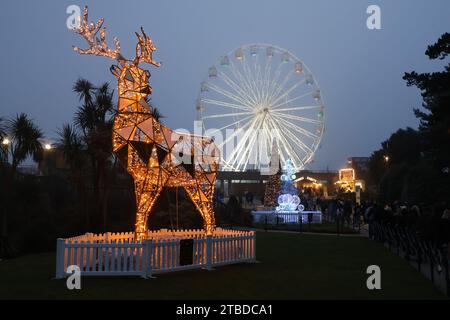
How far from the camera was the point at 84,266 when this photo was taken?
10453 mm

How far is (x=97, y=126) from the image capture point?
72.4ft

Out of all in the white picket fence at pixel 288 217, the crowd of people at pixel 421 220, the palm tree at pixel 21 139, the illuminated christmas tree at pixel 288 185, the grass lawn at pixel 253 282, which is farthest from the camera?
the illuminated christmas tree at pixel 288 185

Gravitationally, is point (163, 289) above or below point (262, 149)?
below

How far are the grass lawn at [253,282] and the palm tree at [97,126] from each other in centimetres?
734

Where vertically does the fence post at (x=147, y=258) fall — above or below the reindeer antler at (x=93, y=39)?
below

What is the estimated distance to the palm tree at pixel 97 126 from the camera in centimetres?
2059

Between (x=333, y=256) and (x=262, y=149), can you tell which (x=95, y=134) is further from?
(x=262, y=149)

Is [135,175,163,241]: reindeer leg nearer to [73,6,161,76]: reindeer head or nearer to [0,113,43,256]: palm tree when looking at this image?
[73,6,161,76]: reindeer head

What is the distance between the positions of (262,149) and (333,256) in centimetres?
2127

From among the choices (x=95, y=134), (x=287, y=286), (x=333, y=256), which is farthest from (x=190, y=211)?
(x=287, y=286)

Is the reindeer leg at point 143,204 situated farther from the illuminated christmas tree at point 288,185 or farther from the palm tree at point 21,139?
the illuminated christmas tree at point 288,185

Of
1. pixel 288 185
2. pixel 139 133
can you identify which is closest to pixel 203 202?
pixel 139 133

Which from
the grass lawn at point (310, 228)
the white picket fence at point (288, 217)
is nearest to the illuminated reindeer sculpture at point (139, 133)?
the grass lawn at point (310, 228)

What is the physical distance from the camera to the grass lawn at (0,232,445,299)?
8.51 m
